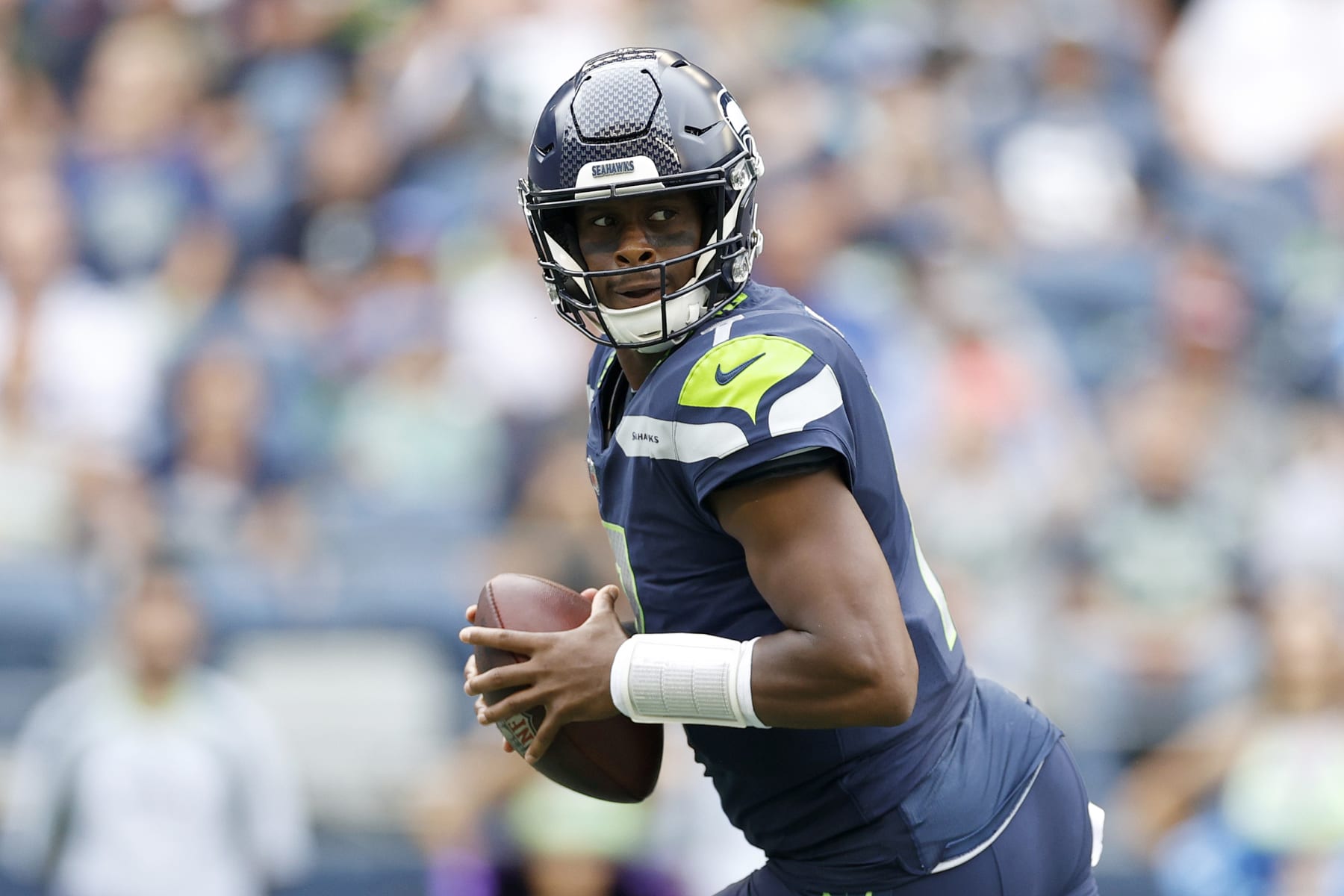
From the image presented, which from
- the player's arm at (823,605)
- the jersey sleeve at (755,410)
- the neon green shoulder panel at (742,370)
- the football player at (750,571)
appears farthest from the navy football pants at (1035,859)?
the neon green shoulder panel at (742,370)

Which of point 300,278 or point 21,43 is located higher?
point 21,43

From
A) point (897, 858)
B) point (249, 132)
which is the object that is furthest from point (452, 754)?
point (249, 132)

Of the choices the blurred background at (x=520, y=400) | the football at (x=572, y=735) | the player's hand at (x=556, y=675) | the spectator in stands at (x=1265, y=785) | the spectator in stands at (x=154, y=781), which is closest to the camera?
the player's hand at (x=556, y=675)

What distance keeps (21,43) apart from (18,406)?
2.67 m

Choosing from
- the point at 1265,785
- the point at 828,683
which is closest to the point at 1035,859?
the point at 828,683

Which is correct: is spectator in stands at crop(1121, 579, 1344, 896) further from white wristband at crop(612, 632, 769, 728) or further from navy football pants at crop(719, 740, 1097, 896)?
white wristband at crop(612, 632, 769, 728)

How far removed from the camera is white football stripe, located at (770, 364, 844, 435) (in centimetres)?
222

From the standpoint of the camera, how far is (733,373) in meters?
2.30

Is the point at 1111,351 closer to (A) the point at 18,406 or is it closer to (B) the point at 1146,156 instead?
(B) the point at 1146,156

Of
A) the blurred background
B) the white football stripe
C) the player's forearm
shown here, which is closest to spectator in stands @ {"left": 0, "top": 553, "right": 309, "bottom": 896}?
the blurred background

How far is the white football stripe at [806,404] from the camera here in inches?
87.6

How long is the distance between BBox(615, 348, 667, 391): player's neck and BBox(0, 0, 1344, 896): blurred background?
2928mm

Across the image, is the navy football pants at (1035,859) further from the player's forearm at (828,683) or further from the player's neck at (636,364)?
the player's neck at (636,364)

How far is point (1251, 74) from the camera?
8.15 m
